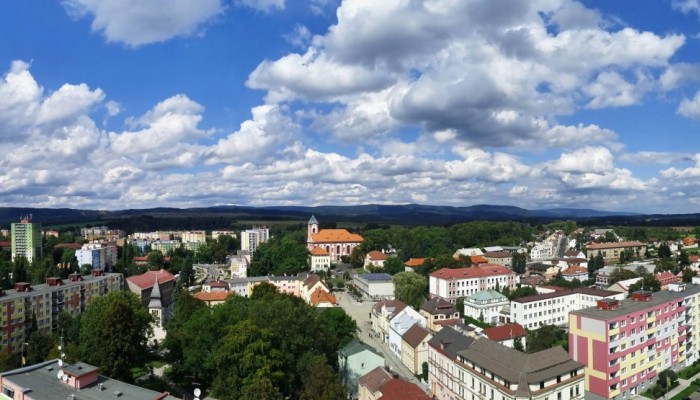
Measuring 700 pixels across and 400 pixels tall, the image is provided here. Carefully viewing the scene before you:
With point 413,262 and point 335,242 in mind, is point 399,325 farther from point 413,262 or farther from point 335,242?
point 335,242

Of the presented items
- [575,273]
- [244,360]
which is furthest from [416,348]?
[575,273]

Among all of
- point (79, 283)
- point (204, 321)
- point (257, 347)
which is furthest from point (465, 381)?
point (79, 283)

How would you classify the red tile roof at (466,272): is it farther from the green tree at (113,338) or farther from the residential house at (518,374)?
the green tree at (113,338)

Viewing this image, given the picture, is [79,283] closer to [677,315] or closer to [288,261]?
[288,261]

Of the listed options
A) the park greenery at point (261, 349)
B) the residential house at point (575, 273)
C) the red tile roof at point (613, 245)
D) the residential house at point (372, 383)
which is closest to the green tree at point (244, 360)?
the park greenery at point (261, 349)

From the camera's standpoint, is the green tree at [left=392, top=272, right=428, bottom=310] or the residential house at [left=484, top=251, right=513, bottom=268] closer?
the green tree at [left=392, top=272, right=428, bottom=310]

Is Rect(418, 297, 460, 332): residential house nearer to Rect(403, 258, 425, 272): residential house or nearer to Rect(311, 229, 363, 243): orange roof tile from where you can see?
Rect(403, 258, 425, 272): residential house

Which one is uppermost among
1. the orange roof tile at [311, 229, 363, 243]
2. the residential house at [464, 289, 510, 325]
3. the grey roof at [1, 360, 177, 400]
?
the orange roof tile at [311, 229, 363, 243]

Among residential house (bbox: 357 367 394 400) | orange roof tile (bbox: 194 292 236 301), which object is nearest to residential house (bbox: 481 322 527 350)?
residential house (bbox: 357 367 394 400)
